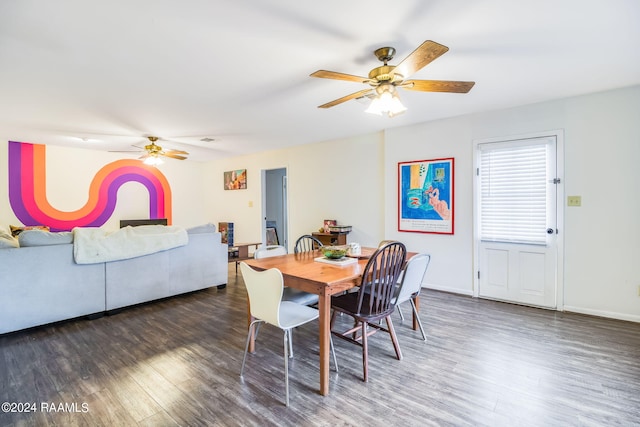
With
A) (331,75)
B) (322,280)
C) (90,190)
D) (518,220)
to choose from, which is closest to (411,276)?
(322,280)

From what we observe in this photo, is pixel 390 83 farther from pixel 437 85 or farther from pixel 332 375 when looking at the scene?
pixel 332 375

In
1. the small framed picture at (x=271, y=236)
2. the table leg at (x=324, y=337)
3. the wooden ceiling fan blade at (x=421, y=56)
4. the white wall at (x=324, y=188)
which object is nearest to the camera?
the wooden ceiling fan blade at (x=421, y=56)

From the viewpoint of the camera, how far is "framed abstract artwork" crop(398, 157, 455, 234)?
399 centimetres

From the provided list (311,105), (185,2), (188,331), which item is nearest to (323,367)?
(188,331)

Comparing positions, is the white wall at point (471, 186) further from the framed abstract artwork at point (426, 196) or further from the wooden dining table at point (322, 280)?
the wooden dining table at point (322, 280)

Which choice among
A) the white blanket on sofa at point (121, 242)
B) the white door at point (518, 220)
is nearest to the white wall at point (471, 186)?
the white door at point (518, 220)

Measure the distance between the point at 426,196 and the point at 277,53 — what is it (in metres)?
2.77

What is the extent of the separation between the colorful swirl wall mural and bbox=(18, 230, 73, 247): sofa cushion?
342cm

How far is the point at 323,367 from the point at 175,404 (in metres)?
0.92

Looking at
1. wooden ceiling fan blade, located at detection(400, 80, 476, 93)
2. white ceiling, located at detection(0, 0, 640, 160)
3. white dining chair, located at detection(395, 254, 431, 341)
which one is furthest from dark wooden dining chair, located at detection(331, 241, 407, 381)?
white ceiling, located at detection(0, 0, 640, 160)

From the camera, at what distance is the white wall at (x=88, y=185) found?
17.4 ft

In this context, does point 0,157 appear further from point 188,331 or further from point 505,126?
point 505,126

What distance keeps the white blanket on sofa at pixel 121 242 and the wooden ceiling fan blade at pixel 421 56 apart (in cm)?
315

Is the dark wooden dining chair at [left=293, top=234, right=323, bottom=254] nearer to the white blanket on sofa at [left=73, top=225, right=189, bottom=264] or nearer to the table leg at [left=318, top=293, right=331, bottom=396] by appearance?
the table leg at [left=318, top=293, right=331, bottom=396]
